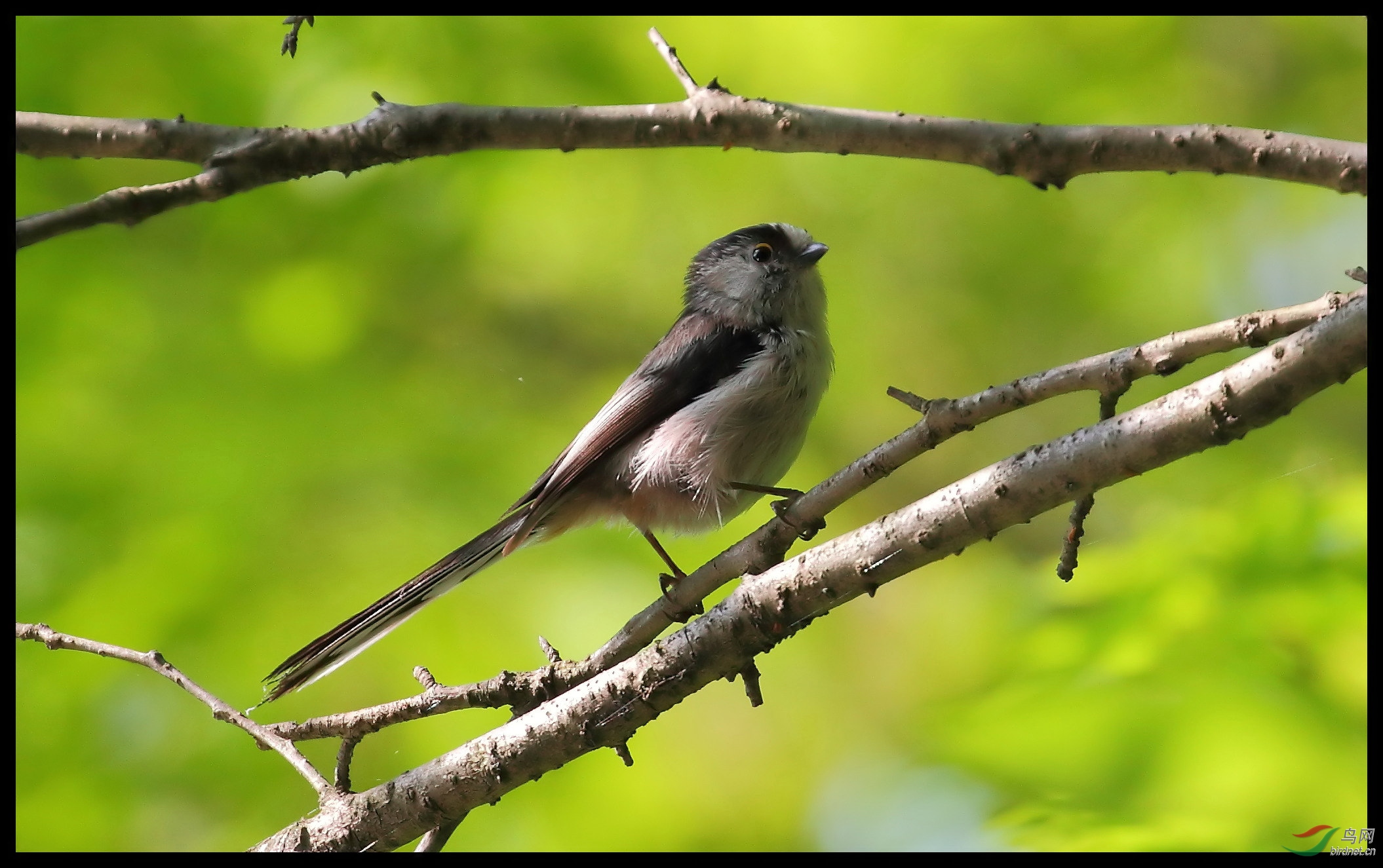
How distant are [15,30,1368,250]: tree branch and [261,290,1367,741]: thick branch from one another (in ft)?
1.72

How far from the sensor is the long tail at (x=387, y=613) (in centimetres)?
348

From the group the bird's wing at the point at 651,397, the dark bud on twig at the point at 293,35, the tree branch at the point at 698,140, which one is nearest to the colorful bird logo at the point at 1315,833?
the tree branch at the point at 698,140

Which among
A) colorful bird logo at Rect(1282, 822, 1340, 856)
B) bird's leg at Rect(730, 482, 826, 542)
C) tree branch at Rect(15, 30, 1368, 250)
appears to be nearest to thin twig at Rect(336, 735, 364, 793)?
bird's leg at Rect(730, 482, 826, 542)

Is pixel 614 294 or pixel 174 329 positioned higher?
pixel 174 329

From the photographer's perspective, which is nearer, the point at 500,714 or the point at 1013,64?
the point at 500,714

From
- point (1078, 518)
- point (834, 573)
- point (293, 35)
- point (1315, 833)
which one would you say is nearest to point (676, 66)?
point (293, 35)

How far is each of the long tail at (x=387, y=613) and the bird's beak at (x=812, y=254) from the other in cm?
172

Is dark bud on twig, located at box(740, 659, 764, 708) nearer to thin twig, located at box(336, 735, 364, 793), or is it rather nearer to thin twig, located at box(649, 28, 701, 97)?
thin twig, located at box(336, 735, 364, 793)

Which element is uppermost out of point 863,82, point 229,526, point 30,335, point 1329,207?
point 30,335

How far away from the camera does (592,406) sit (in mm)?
5305

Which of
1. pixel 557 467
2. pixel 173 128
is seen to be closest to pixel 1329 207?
pixel 557 467

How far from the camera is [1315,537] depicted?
3.45 meters

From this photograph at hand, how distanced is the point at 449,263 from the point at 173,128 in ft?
9.32

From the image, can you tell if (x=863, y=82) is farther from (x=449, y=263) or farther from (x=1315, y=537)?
(x=1315, y=537)
